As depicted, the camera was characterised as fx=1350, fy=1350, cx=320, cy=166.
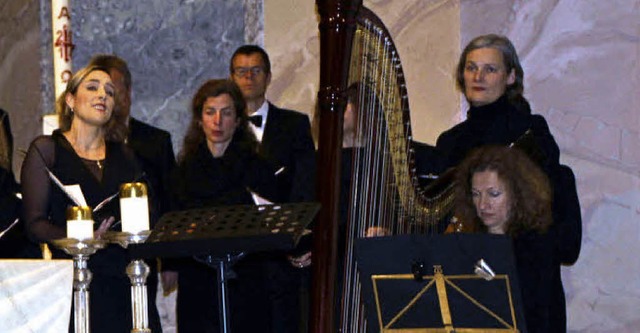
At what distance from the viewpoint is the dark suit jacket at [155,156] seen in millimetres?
5406

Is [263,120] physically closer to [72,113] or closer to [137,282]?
[72,113]

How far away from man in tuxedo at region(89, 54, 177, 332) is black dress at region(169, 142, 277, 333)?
0.34 ft

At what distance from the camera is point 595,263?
5844 millimetres

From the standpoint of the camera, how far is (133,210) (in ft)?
12.6

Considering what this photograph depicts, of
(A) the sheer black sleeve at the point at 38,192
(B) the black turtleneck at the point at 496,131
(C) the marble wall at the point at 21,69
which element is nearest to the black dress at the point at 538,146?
(B) the black turtleneck at the point at 496,131

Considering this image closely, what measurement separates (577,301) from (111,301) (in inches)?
84.2

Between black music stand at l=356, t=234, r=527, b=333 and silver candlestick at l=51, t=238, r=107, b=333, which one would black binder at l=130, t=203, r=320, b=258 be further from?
black music stand at l=356, t=234, r=527, b=333

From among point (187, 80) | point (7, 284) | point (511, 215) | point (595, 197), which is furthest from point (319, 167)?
point (187, 80)

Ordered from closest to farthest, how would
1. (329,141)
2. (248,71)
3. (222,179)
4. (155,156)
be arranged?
(329,141) < (222,179) < (155,156) < (248,71)

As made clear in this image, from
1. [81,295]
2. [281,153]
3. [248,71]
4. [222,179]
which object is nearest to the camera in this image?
[81,295]

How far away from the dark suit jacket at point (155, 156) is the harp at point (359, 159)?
3.38 ft

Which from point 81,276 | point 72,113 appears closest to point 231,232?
point 81,276

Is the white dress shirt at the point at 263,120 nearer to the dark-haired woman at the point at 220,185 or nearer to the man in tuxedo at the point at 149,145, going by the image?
the dark-haired woman at the point at 220,185

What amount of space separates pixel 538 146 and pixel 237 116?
48.0 inches
